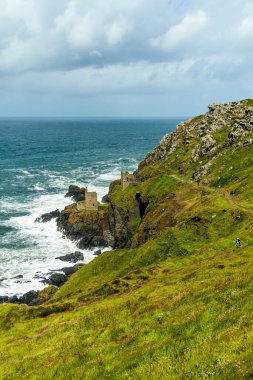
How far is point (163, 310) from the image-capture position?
26484 millimetres

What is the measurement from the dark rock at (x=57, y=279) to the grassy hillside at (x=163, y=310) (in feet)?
38.7

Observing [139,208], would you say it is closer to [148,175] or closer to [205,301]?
[148,175]

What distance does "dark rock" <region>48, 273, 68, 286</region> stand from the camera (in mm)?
73625

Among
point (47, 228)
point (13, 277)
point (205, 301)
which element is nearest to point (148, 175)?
point (47, 228)

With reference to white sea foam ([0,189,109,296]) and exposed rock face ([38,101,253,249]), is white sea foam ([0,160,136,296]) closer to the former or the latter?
white sea foam ([0,189,109,296])

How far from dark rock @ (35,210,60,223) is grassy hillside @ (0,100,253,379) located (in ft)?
152

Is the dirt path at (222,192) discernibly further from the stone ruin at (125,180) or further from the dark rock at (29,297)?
the dark rock at (29,297)

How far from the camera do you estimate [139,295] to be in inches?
1320

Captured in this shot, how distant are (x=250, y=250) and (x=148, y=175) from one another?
231ft

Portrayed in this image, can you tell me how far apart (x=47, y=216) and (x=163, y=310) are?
8933 cm

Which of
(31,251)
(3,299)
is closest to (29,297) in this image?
(3,299)

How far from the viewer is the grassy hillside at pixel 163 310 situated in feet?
55.3

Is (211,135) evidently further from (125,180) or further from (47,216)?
(47,216)

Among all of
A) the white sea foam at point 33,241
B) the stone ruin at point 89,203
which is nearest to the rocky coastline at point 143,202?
the stone ruin at point 89,203
